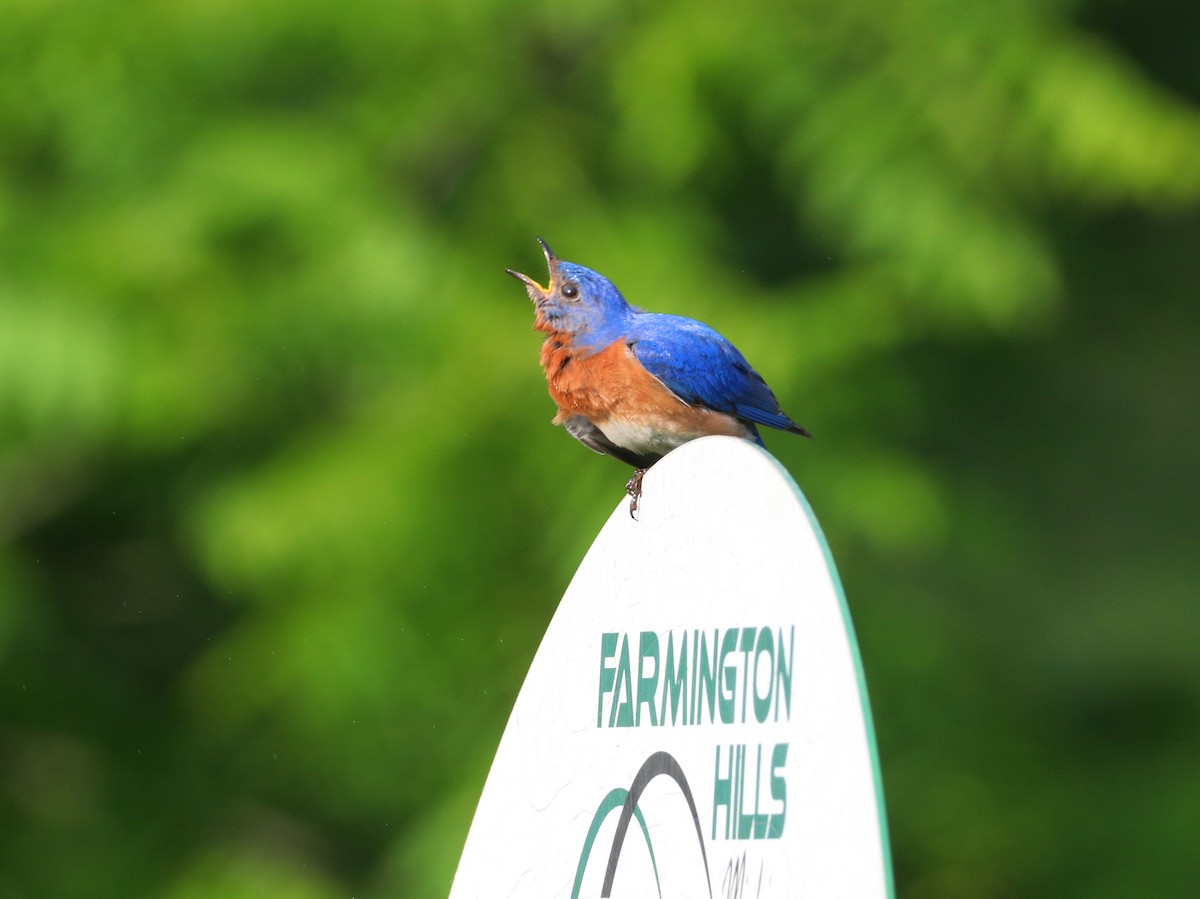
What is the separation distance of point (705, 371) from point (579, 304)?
423 mm

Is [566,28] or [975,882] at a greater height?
[566,28]

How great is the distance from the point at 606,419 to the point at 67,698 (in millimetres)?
5097

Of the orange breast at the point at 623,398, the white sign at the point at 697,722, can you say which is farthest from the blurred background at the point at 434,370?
the white sign at the point at 697,722

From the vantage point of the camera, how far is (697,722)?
1.79 meters

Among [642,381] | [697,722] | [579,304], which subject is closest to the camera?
[697,722]

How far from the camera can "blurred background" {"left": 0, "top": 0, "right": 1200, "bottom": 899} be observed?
6.46m

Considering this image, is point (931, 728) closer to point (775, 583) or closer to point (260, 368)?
point (260, 368)

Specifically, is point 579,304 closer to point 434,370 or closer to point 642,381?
point 642,381

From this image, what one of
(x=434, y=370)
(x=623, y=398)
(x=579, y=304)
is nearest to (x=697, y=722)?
(x=623, y=398)

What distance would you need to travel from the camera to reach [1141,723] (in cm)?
919

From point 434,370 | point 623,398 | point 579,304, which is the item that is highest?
point 434,370

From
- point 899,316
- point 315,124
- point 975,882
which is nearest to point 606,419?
point 899,316

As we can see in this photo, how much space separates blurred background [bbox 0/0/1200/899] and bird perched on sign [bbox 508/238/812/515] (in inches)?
100

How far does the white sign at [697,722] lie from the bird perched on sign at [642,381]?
111cm
